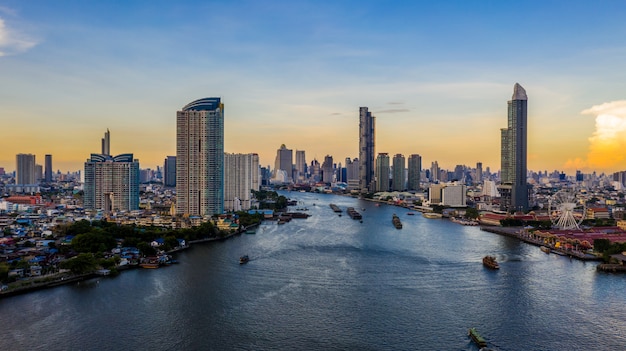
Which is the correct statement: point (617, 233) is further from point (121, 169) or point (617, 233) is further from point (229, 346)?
point (121, 169)

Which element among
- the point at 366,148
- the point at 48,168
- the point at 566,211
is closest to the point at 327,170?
the point at 366,148

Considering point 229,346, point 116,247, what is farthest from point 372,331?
point 116,247

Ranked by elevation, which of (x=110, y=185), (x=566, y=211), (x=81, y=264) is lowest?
(x=81, y=264)

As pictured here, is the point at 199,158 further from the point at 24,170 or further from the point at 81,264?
the point at 24,170

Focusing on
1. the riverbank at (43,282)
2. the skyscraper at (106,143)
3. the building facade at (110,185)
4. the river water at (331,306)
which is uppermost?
the skyscraper at (106,143)

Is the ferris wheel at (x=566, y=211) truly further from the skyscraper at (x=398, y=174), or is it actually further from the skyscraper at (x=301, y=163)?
the skyscraper at (x=301, y=163)

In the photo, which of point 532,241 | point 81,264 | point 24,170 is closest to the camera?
point 81,264

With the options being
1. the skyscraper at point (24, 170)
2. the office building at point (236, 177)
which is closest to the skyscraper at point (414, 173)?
Answer: the office building at point (236, 177)
